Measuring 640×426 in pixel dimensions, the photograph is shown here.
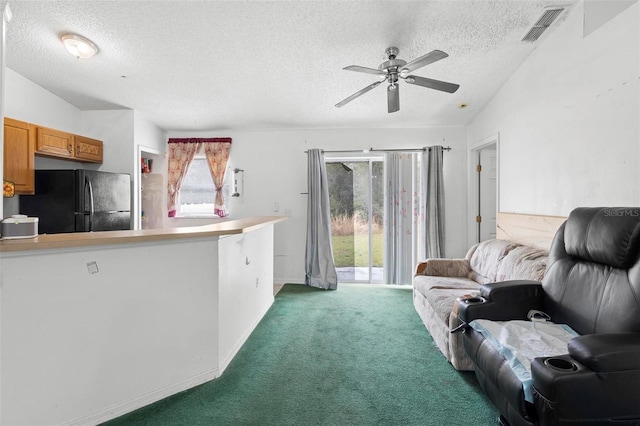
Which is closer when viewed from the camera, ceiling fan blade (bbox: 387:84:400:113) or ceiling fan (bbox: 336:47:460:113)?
ceiling fan (bbox: 336:47:460:113)

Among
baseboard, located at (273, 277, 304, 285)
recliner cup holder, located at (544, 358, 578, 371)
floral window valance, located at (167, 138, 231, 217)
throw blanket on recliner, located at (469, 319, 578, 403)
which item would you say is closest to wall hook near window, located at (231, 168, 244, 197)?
floral window valance, located at (167, 138, 231, 217)

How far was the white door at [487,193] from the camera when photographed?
A: 13.5 ft

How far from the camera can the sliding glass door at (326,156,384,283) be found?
14.6 feet

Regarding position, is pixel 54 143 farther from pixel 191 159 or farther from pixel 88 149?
pixel 191 159

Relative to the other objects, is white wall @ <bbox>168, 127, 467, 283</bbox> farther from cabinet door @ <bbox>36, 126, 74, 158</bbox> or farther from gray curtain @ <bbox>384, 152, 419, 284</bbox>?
cabinet door @ <bbox>36, 126, 74, 158</bbox>

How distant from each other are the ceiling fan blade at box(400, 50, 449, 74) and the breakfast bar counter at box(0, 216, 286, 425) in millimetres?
1709

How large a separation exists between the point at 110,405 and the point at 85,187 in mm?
2418

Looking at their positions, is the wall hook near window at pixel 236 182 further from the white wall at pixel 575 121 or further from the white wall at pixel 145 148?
the white wall at pixel 575 121

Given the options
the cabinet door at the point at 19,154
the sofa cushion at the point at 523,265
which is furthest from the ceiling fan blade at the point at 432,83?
the cabinet door at the point at 19,154

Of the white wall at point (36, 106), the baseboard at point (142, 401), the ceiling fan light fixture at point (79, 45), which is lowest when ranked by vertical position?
the baseboard at point (142, 401)

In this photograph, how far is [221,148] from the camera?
14.6 ft

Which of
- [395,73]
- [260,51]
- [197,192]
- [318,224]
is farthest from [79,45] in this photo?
[318,224]

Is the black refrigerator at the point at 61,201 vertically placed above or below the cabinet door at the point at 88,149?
below

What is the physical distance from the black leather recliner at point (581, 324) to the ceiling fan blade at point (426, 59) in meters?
1.29
